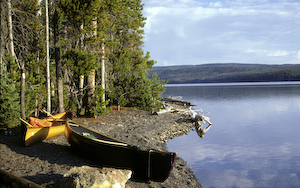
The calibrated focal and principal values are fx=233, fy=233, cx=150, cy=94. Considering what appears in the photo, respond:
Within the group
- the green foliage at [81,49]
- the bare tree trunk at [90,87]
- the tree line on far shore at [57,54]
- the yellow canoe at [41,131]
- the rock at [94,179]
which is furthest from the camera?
the bare tree trunk at [90,87]

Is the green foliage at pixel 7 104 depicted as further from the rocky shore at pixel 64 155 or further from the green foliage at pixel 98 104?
the green foliage at pixel 98 104

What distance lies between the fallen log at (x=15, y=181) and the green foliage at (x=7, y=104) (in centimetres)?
661

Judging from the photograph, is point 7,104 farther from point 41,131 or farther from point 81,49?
point 81,49

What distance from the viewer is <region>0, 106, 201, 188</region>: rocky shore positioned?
291 inches

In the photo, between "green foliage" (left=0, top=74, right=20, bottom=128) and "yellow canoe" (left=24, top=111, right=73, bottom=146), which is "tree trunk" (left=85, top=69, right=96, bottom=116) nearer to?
"yellow canoe" (left=24, top=111, right=73, bottom=146)

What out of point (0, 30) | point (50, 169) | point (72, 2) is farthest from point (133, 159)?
point (0, 30)

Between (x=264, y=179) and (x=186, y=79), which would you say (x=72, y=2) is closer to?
(x=264, y=179)

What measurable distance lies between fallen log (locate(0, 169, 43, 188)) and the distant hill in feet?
498

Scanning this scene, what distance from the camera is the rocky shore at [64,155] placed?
739 cm

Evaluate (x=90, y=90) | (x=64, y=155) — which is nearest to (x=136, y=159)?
(x=64, y=155)

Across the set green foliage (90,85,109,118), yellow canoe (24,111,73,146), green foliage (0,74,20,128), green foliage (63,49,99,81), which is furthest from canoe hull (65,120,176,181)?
green foliage (90,85,109,118)

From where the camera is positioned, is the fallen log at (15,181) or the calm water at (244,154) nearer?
the fallen log at (15,181)

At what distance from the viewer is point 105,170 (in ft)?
19.9

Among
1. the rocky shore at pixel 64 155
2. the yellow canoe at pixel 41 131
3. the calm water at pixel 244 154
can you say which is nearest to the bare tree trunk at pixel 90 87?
the rocky shore at pixel 64 155
